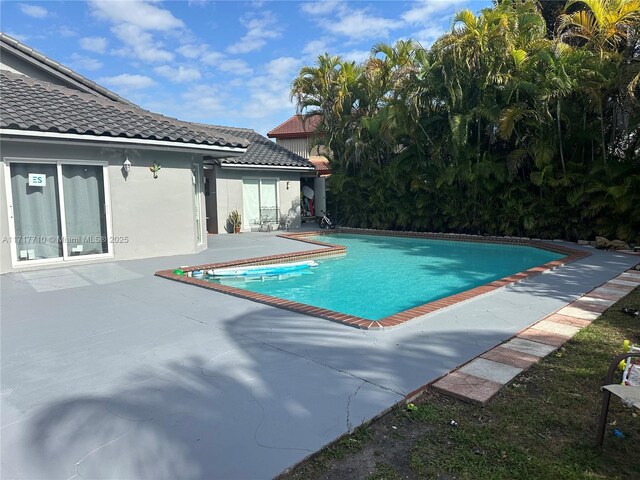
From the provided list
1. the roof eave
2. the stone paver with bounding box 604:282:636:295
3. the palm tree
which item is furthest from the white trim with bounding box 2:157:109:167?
the palm tree

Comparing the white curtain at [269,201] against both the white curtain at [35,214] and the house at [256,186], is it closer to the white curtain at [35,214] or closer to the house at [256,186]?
the house at [256,186]

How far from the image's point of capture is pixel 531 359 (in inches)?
177

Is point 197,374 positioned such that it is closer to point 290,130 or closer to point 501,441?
point 501,441

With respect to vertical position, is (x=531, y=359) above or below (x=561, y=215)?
below

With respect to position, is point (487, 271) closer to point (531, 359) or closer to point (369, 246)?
point (369, 246)

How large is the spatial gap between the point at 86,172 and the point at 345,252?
317 inches

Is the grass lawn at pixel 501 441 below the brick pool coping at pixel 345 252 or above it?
below

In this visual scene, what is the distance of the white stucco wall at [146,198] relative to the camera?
10336mm

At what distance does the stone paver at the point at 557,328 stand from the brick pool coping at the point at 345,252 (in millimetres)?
1338

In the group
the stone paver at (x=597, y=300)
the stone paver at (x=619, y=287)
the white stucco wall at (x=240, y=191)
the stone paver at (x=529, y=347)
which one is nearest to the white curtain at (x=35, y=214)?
the white stucco wall at (x=240, y=191)

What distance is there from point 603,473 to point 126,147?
11040mm

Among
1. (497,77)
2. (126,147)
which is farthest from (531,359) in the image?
(497,77)

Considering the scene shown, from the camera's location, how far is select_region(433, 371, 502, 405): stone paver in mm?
3689

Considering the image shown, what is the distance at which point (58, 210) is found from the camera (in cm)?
1002
